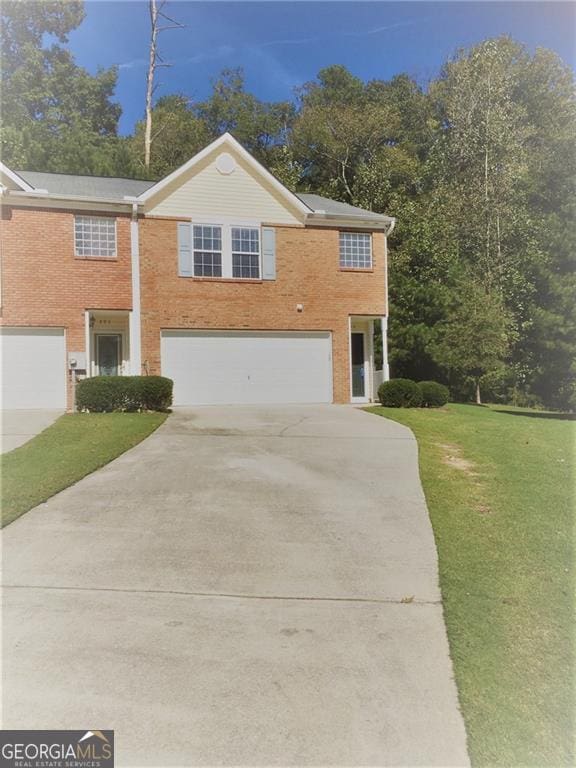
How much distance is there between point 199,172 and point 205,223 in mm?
1565

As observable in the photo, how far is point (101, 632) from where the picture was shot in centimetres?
391

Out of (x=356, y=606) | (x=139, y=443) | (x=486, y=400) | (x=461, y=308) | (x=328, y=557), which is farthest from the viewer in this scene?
(x=486, y=400)

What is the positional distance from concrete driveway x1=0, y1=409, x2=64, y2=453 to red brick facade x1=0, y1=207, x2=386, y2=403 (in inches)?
93.7

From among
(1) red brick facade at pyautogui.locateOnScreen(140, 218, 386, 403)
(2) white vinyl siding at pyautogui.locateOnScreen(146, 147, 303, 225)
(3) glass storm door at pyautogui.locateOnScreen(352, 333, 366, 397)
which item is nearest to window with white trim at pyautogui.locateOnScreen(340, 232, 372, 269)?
(1) red brick facade at pyautogui.locateOnScreen(140, 218, 386, 403)

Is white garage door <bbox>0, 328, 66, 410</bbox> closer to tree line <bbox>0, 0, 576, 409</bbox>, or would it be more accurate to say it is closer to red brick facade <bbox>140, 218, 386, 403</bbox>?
red brick facade <bbox>140, 218, 386, 403</bbox>

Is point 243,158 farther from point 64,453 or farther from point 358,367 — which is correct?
point 64,453

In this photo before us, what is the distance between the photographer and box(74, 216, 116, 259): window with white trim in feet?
53.8

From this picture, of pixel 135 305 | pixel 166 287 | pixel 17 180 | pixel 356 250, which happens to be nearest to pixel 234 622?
pixel 135 305

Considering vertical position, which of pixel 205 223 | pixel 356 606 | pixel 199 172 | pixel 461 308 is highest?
pixel 199 172

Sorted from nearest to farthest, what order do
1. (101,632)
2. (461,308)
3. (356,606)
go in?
(101,632)
(356,606)
(461,308)

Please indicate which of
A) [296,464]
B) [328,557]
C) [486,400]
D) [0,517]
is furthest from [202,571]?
[486,400]

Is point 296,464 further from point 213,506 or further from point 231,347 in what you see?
point 231,347

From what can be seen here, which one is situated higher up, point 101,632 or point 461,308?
point 461,308

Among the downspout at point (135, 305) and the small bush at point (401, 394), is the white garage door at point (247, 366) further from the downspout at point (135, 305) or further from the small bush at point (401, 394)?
the small bush at point (401, 394)
